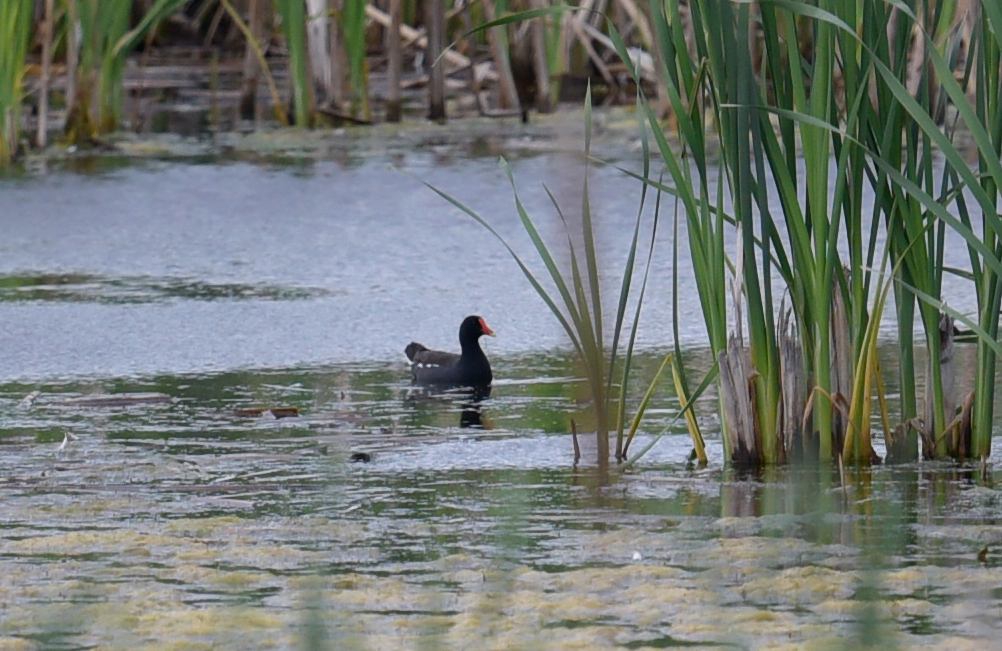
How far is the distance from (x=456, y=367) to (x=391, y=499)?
1.77m

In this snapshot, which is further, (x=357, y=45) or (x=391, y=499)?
(x=357, y=45)

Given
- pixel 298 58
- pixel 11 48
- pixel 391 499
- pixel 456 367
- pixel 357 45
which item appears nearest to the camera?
pixel 391 499

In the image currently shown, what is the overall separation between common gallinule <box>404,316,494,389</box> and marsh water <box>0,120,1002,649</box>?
11 cm

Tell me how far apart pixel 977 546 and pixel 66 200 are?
7423 mm

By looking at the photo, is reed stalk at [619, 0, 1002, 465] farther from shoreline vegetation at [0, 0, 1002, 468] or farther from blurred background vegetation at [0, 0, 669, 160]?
blurred background vegetation at [0, 0, 669, 160]

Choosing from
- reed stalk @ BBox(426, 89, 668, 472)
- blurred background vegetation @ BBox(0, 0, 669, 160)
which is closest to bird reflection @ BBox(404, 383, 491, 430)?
reed stalk @ BBox(426, 89, 668, 472)

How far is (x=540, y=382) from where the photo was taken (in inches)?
241

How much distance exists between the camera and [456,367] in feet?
19.8

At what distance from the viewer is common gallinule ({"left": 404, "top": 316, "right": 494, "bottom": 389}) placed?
5969 mm

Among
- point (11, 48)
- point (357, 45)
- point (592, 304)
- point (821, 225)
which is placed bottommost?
point (592, 304)

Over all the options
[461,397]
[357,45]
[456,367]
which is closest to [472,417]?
[461,397]

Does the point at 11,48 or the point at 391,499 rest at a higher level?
the point at 11,48

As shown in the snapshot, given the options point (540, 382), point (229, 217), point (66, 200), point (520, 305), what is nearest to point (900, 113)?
point (540, 382)

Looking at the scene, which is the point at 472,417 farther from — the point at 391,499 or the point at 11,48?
the point at 11,48
